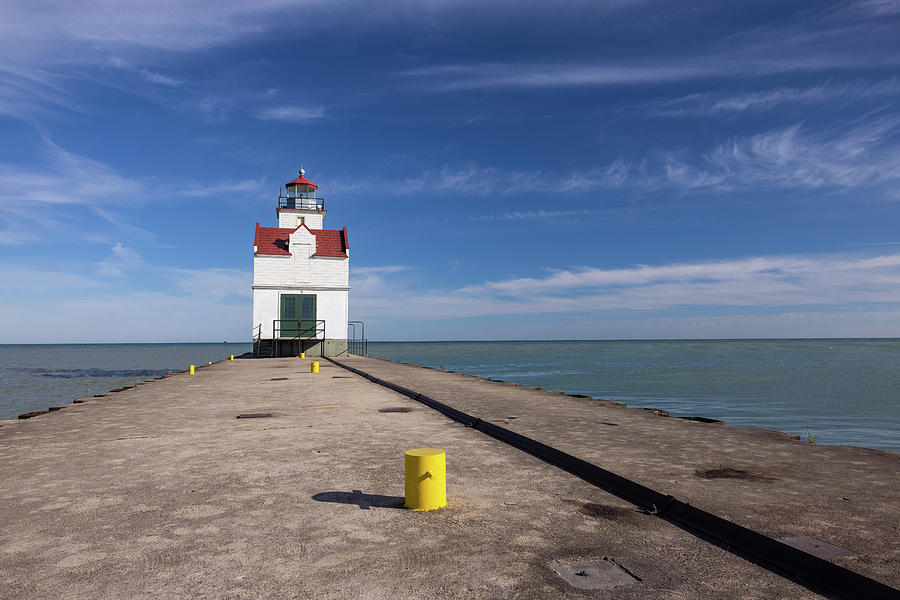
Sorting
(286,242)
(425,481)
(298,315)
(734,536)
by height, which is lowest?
(734,536)

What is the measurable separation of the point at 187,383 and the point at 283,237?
19247 mm

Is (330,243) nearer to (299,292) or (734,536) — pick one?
(299,292)

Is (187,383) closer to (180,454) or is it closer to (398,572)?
(180,454)

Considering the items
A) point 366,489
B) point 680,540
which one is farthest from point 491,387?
point 680,540

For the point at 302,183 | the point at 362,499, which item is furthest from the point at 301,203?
the point at 362,499

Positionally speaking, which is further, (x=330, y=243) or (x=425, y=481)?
(x=330, y=243)

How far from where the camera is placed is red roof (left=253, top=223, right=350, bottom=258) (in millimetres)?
34844

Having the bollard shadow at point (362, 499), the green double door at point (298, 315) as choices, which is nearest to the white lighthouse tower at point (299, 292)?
the green double door at point (298, 315)

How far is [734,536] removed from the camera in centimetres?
396

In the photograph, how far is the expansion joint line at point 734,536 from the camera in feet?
10.4

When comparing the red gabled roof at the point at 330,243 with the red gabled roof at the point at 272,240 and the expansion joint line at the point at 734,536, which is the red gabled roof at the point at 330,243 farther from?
the expansion joint line at the point at 734,536

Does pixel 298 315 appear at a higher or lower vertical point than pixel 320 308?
lower

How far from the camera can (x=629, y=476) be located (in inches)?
215

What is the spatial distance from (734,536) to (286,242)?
112 feet
